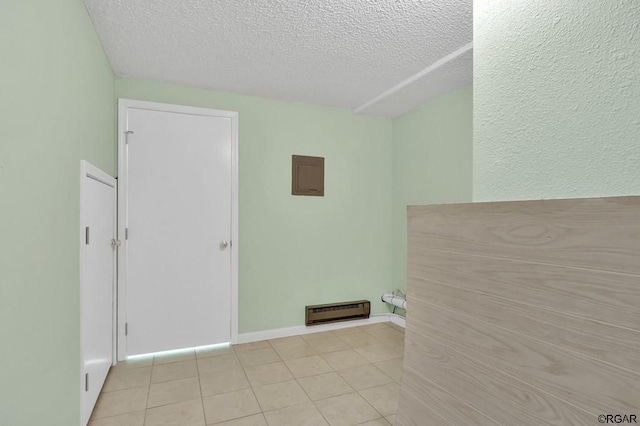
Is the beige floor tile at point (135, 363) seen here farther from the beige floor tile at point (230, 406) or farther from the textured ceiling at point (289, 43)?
the textured ceiling at point (289, 43)

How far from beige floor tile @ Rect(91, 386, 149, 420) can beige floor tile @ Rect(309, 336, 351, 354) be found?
56.2 inches

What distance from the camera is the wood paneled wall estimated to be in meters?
0.79

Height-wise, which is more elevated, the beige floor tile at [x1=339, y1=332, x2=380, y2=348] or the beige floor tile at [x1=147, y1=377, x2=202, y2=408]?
the beige floor tile at [x1=147, y1=377, x2=202, y2=408]

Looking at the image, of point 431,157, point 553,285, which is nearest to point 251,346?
point 431,157

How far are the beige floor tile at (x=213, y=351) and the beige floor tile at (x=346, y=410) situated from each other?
1146mm

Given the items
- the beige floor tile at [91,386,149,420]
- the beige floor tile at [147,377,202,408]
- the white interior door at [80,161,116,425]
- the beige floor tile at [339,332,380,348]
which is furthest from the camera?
the beige floor tile at [339,332,380,348]

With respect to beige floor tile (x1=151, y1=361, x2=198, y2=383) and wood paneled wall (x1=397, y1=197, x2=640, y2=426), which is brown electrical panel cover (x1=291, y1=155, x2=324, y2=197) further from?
wood paneled wall (x1=397, y1=197, x2=640, y2=426)

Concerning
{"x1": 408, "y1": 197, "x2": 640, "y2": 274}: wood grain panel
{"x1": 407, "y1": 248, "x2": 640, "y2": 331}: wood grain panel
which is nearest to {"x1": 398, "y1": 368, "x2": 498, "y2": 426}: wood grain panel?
{"x1": 407, "y1": 248, "x2": 640, "y2": 331}: wood grain panel

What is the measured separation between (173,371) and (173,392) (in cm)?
33

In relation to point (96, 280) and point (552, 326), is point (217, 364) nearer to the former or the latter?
point (96, 280)

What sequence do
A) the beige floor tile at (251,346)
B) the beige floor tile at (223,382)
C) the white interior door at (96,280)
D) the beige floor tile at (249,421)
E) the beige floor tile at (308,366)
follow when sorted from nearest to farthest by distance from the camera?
the white interior door at (96,280) < the beige floor tile at (249,421) < the beige floor tile at (223,382) < the beige floor tile at (308,366) < the beige floor tile at (251,346)

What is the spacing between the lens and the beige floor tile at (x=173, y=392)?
6.95 ft

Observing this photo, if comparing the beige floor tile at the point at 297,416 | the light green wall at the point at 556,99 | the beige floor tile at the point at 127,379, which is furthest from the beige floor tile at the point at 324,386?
the light green wall at the point at 556,99

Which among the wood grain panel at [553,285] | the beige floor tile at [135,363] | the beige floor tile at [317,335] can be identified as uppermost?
the wood grain panel at [553,285]
